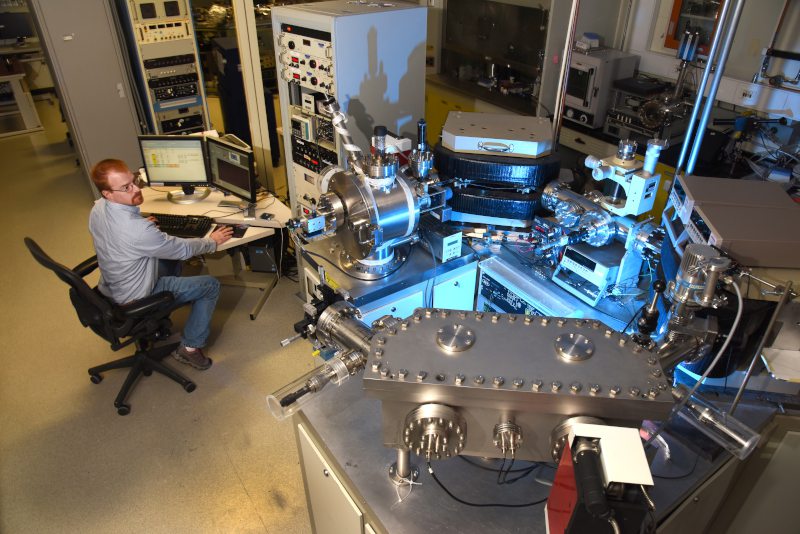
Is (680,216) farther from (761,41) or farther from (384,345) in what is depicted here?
(761,41)

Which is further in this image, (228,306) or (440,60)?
(440,60)

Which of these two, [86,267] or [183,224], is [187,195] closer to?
[183,224]

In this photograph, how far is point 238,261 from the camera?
3191 mm

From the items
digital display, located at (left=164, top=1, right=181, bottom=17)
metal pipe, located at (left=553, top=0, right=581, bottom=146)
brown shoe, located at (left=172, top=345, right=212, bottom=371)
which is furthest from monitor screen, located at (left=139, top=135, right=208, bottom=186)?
metal pipe, located at (left=553, top=0, right=581, bottom=146)

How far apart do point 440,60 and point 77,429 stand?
3687 mm

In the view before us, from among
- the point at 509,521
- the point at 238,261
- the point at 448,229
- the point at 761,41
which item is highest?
the point at 761,41

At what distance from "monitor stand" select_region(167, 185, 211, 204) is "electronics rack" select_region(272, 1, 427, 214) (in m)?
0.62

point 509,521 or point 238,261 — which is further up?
point 509,521

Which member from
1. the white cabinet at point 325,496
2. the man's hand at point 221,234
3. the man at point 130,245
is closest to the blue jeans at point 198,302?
the man at point 130,245

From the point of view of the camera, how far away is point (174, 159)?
2.80 m

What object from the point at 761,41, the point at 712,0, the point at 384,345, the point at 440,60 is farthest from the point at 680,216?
the point at 440,60

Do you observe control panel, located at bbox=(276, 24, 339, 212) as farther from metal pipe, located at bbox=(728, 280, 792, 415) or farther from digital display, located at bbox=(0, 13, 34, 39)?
digital display, located at bbox=(0, 13, 34, 39)

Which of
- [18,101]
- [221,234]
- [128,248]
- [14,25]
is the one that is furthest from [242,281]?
[14,25]

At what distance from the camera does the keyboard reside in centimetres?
262
